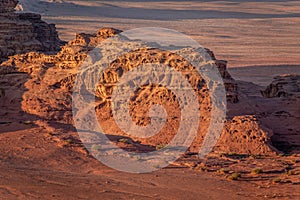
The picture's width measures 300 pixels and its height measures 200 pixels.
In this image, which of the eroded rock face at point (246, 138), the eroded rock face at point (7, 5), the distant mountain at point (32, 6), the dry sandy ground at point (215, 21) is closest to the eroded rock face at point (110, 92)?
the eroded rock face at point (246, 138)

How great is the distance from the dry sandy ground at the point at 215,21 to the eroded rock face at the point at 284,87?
27.6 metres

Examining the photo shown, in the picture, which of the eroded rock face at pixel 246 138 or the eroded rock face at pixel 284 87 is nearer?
the eroded rock face at pixel 246 138

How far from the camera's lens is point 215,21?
105688mm

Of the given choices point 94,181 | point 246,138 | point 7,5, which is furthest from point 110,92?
point 7,5

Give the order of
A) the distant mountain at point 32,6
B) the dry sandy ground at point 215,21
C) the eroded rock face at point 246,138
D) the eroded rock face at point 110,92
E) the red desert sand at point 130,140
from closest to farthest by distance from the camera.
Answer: the red desert sand at point 130,140 → the eroded rock face at point 246,138 → the eroded rock face at point 110,92 → the dry sandy ground at point 215,21 → the distant mountain at point 32,6

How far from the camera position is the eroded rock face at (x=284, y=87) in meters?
24.3

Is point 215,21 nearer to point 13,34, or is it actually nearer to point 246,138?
point 13,34

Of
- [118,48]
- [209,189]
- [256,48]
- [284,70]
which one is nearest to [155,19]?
[256,48]

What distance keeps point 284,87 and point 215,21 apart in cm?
8177

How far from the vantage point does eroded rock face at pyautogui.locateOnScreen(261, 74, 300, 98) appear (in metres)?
24.3

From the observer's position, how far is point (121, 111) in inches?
737

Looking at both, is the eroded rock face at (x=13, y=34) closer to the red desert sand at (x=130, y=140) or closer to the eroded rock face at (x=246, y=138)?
the red desert sand at (x=130, y=140)

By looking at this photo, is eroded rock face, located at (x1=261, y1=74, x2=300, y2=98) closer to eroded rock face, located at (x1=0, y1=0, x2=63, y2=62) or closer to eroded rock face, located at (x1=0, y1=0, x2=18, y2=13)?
eroded rock face, located at (x1=0, y1=0, x2=63, y2=62)

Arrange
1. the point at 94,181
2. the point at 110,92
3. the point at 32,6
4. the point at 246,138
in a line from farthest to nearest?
the point at 32,6 → the point at 110,92 → the point at 246,138 → the point at 94,181
